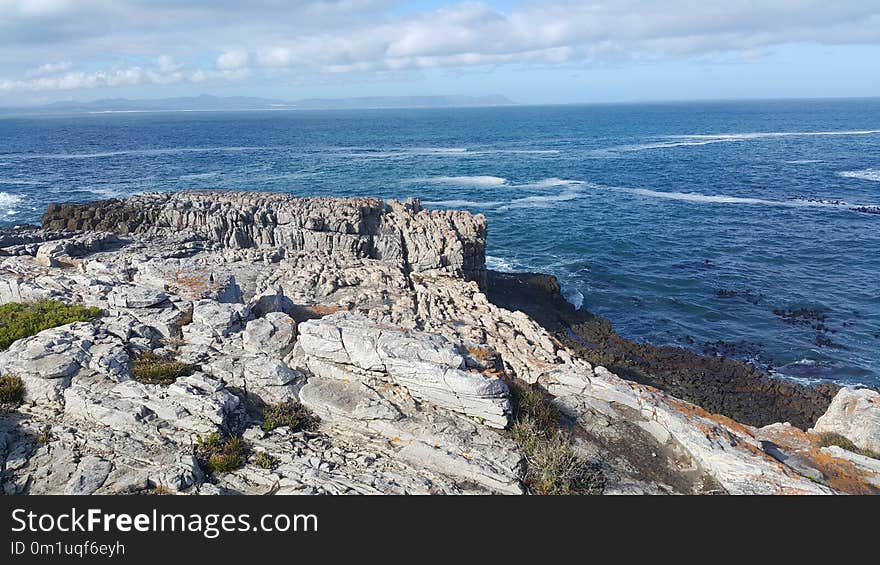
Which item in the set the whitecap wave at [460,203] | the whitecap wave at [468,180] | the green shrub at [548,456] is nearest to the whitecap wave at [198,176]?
the whitecap wave at [468,180]

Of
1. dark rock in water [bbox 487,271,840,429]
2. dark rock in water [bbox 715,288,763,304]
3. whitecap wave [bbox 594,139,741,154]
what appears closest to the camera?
dark rock in water [bbox 487,271,840,429]

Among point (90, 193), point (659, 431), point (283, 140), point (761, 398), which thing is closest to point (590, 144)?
point (283, 140)

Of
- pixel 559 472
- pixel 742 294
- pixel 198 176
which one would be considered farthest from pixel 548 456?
pixel 198 176

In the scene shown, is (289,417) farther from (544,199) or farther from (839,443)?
(544,199)

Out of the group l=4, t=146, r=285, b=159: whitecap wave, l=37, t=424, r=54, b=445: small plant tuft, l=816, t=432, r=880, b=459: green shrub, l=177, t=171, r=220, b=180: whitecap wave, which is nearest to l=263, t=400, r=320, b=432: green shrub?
l=37, t=424, r=54, b=445: small plant tuft

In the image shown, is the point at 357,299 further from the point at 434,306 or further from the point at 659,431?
the point at 659,431

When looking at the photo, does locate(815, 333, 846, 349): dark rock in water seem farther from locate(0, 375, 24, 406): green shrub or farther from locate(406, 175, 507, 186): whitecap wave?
locate(406, 175, 507, 186): whitecap wave

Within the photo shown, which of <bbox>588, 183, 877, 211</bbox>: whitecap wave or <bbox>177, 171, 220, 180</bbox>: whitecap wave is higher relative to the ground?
<bbox>177, 171, 220, 180</bbox>: whitecap wave
